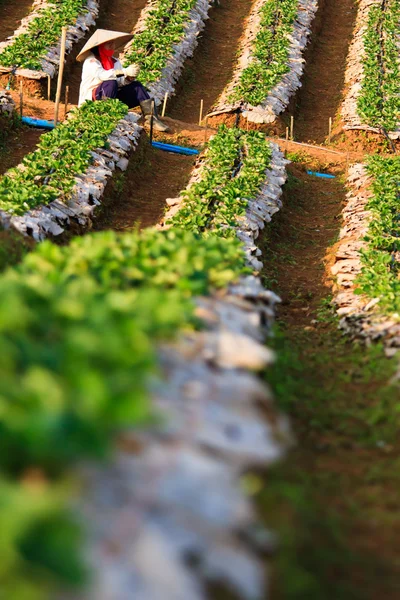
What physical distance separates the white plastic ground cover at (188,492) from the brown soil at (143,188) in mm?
7485

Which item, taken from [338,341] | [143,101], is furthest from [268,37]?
[338,341]

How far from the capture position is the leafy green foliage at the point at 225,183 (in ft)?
35.0

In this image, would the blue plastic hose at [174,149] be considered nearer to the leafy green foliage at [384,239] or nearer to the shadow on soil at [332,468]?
the leafy green foliage at [384,239]

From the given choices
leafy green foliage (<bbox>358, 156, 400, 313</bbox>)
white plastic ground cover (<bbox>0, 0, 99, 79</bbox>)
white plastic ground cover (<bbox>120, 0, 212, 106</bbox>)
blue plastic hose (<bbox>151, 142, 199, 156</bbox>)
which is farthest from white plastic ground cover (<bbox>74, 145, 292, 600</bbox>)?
white plastic ground cover (<bbox>120, 0, 212, 106</bbox>)

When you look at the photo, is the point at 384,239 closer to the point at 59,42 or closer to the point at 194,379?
the point at 194,379

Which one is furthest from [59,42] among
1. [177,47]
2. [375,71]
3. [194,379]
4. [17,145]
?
[194,379]

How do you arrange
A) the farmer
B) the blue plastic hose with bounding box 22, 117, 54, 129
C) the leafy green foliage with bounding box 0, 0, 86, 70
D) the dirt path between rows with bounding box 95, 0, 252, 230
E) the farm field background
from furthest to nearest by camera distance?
the leafy green foliage with bounding box 0, 0, 86, 70 → the blue plastic hose with bounding box 22, 117, 54, 129 → the farmer → the dirt path between rows with bounding box 95, 0, 252, 230 → the farm field background

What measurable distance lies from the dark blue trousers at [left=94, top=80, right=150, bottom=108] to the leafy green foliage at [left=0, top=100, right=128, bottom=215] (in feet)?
1.52

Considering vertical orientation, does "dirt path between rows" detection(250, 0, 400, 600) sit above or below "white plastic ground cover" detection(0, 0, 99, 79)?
below

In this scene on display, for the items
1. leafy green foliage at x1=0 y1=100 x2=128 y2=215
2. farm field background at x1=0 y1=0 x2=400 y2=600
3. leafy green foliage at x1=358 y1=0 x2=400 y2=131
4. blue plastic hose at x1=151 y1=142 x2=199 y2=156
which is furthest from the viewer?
leafy green foliage at x1=358 y1=0 x2=400 y2=131

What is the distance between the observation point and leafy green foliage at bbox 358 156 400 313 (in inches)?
334

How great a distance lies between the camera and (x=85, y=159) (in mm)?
12234

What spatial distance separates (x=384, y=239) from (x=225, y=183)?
9.17ft

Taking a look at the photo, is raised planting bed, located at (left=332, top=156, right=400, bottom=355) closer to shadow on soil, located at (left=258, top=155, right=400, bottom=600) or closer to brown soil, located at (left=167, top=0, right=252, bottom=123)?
shadow on soil, located at (left=258, top=155, right=400, bottom=600)
